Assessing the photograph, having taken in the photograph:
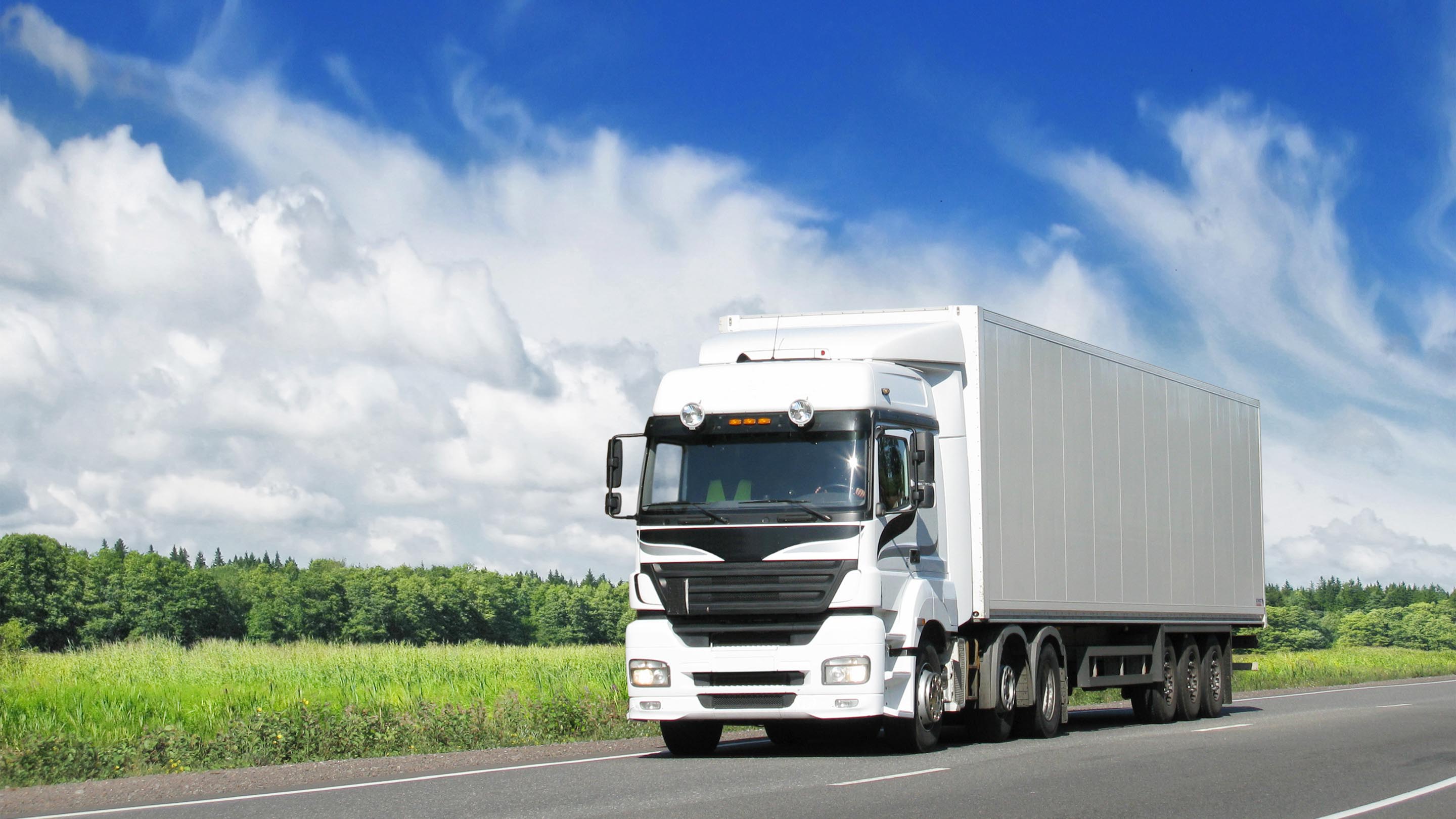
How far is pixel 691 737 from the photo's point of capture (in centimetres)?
1414

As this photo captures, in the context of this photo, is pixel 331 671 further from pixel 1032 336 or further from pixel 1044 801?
pixel 1044 801

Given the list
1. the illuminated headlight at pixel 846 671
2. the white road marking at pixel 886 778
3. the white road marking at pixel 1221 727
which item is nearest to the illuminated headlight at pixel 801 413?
the illuminated headlight at pixel 846 671

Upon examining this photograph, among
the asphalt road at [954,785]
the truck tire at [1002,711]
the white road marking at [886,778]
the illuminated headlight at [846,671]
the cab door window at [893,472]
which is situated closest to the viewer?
the asphalt road at [954,785]

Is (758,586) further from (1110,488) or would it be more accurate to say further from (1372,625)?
(1372,625)

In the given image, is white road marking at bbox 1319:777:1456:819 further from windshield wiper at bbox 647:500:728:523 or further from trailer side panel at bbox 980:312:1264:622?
windshield wiper at bbox 647:500:728:523

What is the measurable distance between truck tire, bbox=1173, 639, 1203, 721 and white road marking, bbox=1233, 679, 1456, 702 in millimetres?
8197

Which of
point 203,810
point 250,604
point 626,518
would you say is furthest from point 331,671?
point 250,604

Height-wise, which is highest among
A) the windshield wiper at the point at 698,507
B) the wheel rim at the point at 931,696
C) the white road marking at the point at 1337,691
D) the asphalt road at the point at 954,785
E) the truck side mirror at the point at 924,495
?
the truck side mirror at the point at 924,495

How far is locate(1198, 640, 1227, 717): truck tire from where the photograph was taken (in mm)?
21578

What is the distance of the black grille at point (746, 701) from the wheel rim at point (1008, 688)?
141 inches

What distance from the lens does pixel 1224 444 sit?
22.5 metres

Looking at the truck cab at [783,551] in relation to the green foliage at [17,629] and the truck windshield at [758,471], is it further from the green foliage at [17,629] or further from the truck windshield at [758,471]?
the green foliage at [17,629]

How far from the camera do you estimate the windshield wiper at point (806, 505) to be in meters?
12.8

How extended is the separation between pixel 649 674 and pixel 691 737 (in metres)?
1.16
